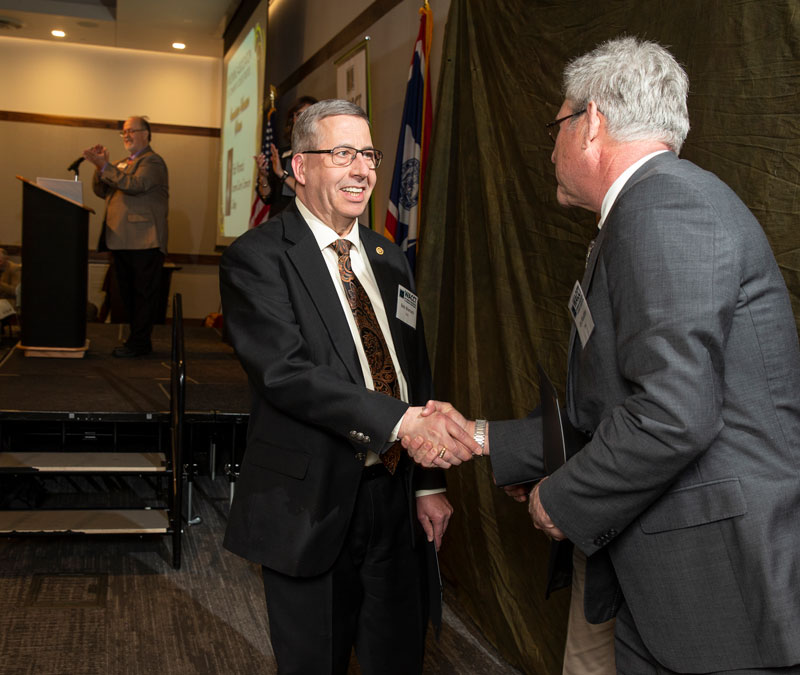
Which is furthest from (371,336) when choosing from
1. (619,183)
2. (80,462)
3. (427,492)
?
(80,462)

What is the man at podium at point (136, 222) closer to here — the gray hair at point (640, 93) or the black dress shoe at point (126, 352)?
the black dress shoe at point (126, 352)

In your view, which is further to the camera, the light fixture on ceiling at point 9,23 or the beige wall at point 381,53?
the light fixture on ceiling at point 9,23

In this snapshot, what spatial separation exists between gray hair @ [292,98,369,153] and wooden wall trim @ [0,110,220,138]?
10.0m

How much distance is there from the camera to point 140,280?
5.80m

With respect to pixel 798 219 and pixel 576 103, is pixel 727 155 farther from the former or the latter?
pixel 576 103

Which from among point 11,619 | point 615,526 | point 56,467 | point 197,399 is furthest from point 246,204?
point 615,526

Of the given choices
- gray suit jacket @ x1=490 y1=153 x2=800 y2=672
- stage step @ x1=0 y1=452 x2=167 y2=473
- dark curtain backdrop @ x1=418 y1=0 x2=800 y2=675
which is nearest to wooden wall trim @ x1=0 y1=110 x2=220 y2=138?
stage step @ x1=0 y1=452 x2=167 y2=473

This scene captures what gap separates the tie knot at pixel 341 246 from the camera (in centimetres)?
188

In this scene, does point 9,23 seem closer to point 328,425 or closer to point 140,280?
point 140,280

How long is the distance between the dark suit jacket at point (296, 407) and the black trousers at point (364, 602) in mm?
82

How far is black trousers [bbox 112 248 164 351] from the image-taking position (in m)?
5.79

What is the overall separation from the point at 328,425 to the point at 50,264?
4.29m

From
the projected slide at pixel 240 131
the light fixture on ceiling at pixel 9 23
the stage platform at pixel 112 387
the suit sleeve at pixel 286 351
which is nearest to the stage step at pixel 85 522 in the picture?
the stage platform at pixel 112 387

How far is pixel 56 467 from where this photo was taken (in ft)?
12.1
